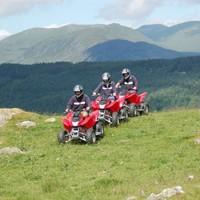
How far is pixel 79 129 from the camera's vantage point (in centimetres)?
2739

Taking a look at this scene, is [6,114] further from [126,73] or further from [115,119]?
[115,119]

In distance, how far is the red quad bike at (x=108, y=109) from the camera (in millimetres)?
31594

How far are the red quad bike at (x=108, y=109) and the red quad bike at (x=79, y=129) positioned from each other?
333 centimetres

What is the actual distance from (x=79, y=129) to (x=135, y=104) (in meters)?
9.31

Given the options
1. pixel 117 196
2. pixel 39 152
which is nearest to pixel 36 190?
pixel 117 196

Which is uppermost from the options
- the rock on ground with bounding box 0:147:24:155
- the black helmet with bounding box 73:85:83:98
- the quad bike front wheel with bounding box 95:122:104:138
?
the black helmet with bounding box 73:85:83:98

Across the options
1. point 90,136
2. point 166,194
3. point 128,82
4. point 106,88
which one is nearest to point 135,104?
point 128,82

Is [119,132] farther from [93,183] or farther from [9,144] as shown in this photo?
[93,183]

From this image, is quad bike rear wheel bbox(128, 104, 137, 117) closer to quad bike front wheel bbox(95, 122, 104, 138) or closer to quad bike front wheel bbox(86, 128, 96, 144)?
quad bike front wheel bbox(95, 122, 104, 138)

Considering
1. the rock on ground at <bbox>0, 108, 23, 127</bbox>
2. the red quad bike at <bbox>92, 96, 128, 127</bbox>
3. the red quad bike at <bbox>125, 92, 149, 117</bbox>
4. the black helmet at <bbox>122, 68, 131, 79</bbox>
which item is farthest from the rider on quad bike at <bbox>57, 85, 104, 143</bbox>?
the rock on ground at <bbox>0, 108, 23, 127</bbox>

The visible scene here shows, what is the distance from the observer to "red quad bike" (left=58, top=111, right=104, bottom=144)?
89.1 feet

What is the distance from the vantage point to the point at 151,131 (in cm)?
2869

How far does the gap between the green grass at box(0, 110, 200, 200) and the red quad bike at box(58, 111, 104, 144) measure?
490mm

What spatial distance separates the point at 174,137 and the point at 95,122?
466cm
